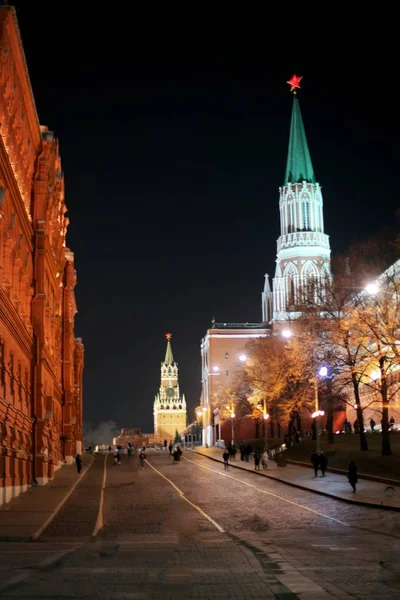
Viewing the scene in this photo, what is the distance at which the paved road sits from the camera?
1370cm

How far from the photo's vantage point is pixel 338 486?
41500 mm

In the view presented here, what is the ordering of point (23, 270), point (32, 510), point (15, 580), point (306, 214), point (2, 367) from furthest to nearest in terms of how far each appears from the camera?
point (306, 214) < point (23, 270) < point (2, 367) < point (32, 510) < point (15, 580)

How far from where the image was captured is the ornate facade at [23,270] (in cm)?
3362

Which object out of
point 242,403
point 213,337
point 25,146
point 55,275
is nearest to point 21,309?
point 25,146

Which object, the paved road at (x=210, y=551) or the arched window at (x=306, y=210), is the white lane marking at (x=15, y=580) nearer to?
the paved road at (x=210, y=551)

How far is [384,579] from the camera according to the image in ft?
47.2

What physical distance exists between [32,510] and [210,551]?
13.4 meters

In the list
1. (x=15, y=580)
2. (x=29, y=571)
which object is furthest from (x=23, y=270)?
(x=15, y=580)

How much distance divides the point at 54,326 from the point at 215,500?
27751 mm

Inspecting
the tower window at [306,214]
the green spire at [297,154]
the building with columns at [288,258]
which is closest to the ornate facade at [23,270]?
the building with columns at [288,258]

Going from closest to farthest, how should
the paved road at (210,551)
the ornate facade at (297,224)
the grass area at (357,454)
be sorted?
the paved road at (210,551)
the grass area at (357,454)
the ornate facade at (297,224)

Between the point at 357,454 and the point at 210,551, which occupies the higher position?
the point at 357,454

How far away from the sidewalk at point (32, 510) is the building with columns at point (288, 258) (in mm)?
81829

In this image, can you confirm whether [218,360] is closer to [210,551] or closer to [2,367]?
[2,367]
